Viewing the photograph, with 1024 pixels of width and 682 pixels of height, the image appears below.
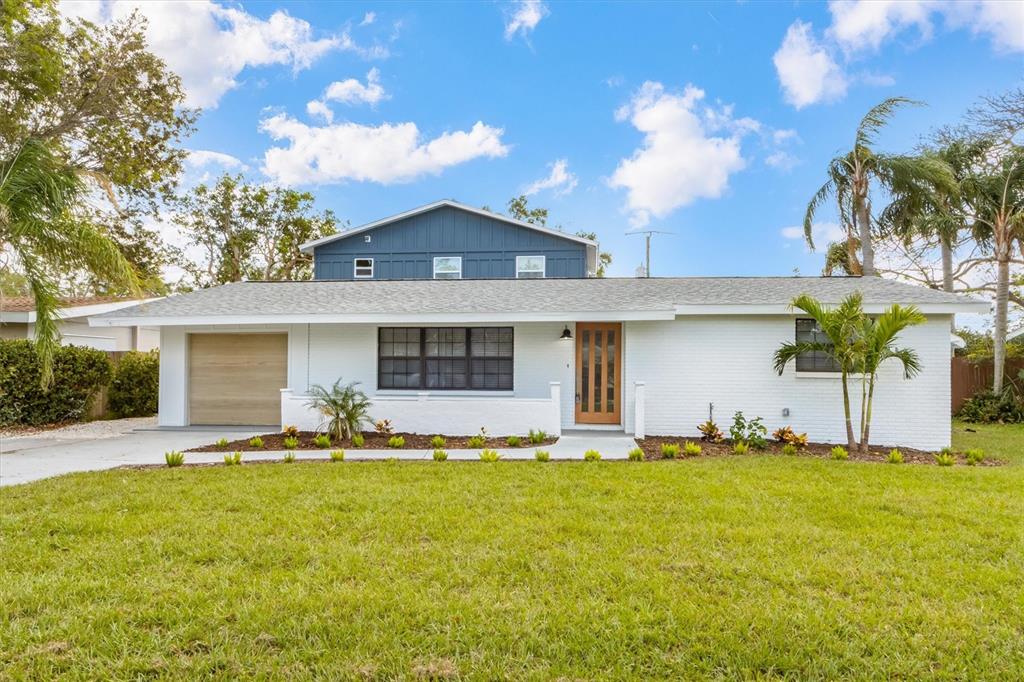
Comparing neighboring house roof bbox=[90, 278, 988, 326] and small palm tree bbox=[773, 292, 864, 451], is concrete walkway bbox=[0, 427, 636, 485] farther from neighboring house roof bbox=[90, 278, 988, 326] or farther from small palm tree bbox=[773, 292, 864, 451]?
small palm tree bbox=[773, 292, 864, 451]

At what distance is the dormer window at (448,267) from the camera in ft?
60.1

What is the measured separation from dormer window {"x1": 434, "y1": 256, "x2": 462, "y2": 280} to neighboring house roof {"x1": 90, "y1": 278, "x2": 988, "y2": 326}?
4.65 m

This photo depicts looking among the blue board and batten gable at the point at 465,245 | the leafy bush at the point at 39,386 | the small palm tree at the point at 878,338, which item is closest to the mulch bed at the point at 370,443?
the small palm tree at the point at 878,338

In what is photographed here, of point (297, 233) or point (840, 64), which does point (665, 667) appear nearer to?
point (840, 64)

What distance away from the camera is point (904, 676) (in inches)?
104

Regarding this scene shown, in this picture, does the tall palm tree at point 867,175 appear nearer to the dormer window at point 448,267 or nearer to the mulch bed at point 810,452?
the mulch bed at point 810,452

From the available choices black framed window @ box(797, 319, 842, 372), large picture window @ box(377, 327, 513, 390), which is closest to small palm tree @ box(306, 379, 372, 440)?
large picture window @ box(377, 327, 513, 390)

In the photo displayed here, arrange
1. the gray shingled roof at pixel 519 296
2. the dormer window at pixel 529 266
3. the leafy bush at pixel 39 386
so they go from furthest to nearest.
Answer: the dormer window at pixel 529 266 < the leafy bush at pixel 39 386 < the gray shingled roof at pixel 519 296

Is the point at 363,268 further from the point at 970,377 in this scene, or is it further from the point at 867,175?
the point at 970,377

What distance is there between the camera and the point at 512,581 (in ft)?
11.8

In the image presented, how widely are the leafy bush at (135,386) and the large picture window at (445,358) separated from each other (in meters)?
6.89

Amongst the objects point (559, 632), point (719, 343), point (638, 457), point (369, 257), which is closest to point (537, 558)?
point (559, 632)

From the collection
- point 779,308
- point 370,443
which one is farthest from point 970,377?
point 370,443

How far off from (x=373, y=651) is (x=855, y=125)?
18562 millimetres
